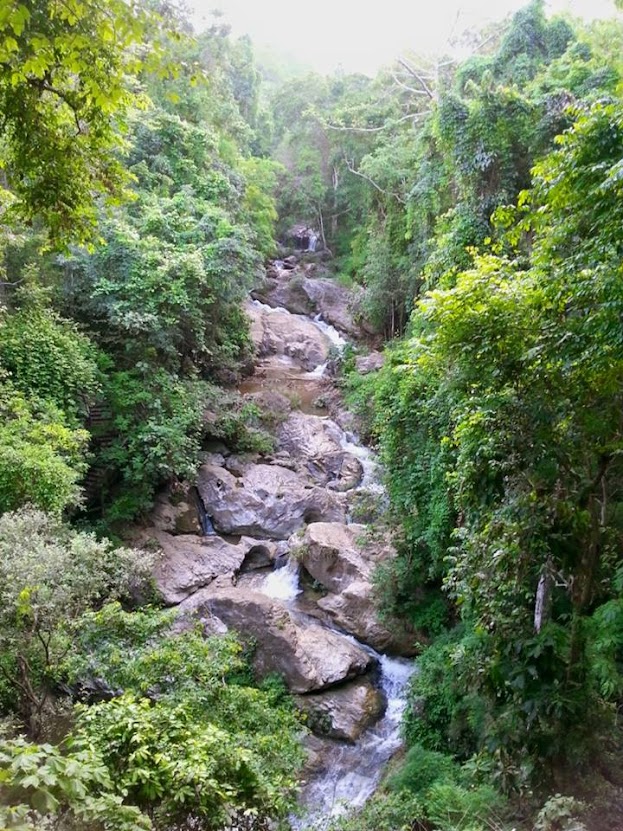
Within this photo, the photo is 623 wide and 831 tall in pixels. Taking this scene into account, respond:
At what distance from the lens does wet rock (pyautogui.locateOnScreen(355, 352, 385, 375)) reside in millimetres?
17781

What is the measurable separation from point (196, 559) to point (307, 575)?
2273 mm

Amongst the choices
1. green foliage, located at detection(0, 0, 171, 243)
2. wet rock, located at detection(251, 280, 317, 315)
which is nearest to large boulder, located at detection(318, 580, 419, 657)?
green foliage, located at detection(0, 0, 171, 243)

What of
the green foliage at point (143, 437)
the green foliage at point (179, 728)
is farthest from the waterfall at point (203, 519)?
the green foliage at point (179, 728)

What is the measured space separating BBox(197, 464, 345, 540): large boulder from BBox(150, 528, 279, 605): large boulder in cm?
45

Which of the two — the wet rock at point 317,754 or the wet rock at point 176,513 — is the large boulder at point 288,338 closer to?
the wet rock at point 176,513

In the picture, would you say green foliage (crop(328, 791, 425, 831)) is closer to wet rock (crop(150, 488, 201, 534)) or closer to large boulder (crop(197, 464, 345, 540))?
large boulder (crop(197, 464, 345, 540))

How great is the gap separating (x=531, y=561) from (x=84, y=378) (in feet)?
26.7

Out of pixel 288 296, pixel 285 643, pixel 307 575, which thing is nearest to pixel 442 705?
pixel 285 643

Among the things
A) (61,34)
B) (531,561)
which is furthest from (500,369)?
(61,34)

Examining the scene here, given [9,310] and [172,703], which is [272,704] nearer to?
[172,703]

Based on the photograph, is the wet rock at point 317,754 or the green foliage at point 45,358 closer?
the wet rock at point 317,754

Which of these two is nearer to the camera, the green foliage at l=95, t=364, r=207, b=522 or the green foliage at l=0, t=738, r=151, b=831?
the green foliage at l=0, t=738, r=151, b=831

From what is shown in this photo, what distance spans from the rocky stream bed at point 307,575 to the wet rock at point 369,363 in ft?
6.94

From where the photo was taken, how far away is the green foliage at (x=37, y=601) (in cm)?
554
